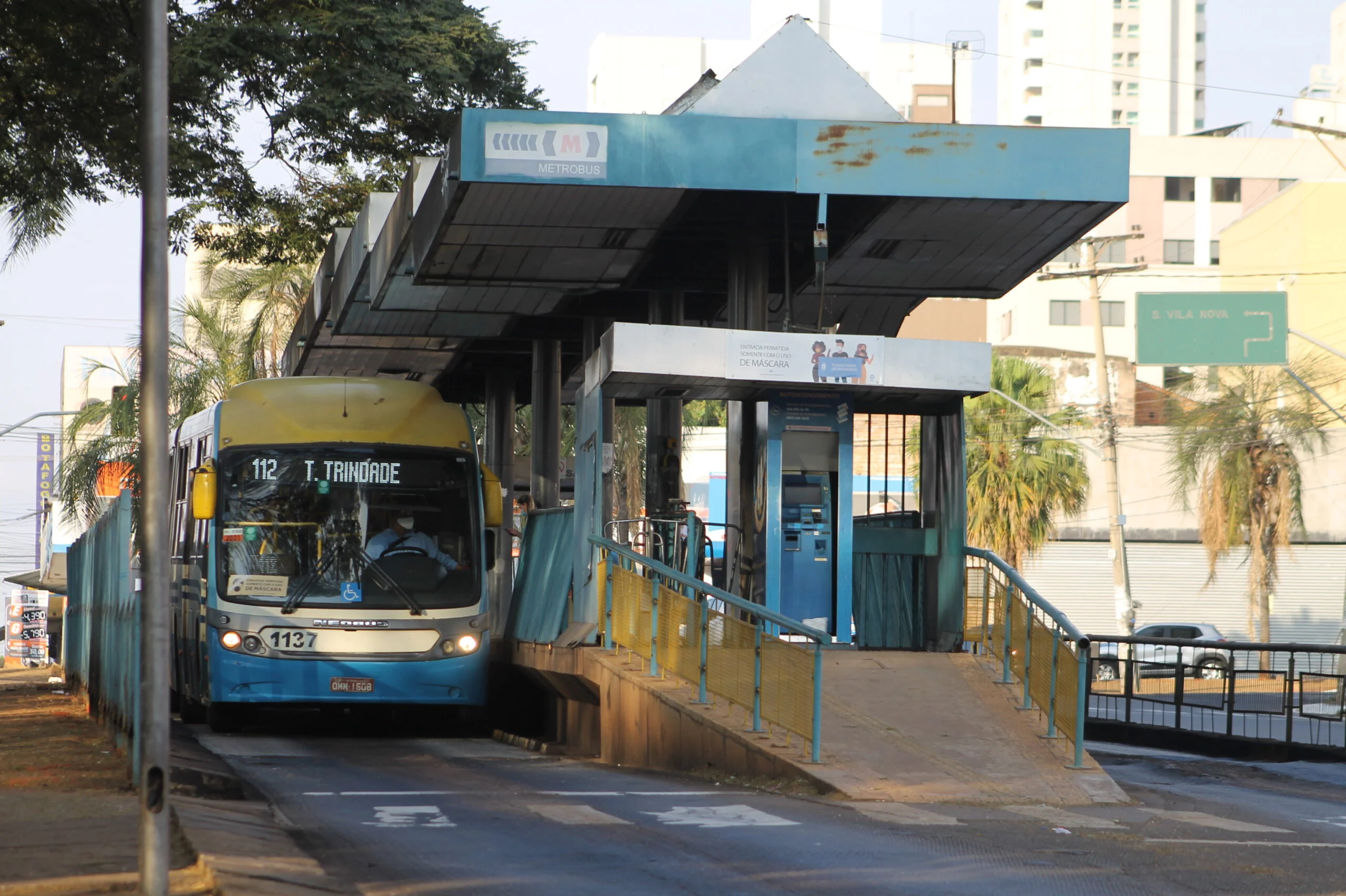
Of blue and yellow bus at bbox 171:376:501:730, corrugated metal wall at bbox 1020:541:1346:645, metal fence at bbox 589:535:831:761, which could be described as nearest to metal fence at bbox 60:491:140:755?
blue and yellow bus at bbox 171:376:501:730

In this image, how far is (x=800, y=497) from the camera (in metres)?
16.1

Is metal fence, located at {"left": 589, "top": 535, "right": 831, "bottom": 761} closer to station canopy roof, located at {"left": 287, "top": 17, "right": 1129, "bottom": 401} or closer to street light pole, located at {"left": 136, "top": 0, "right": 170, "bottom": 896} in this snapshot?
station canopy roof, located at {"left": 287, "top": 17, "right": 1129, "bottom": 401}

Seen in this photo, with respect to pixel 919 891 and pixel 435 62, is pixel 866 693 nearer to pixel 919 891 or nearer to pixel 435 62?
pixel 919 891

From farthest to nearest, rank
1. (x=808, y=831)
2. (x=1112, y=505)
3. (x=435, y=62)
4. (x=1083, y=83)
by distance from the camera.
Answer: (x=1083, y=83) < (x=1112, y=505) < (x=435, y=62) < (x=808, y=831)

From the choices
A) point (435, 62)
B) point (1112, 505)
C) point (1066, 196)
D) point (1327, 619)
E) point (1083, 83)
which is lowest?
point (1327, 619)

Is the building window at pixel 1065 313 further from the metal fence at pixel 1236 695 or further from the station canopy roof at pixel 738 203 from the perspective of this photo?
the station canopy roof at pixel 738 203

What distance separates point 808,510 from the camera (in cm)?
1612

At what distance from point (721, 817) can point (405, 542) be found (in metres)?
7.78

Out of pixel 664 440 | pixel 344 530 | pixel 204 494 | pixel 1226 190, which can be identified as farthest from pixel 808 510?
pixel 1226 190

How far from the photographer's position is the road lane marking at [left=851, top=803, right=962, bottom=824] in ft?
32.8

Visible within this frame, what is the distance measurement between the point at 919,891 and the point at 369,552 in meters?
10.1

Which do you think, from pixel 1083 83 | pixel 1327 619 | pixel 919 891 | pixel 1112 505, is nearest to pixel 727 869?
Result: pixel 919 891

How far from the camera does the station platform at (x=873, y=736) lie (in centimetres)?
1142

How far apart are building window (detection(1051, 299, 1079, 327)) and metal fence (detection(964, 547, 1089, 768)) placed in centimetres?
6833
